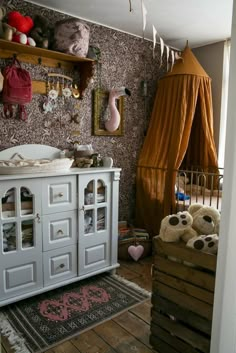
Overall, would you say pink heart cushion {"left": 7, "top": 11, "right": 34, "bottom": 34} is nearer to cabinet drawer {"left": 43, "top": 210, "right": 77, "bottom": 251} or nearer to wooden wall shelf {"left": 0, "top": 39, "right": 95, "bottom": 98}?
wooden wall shelf {"left": 0, "top": 39, "right": 95, "bottom": 98}

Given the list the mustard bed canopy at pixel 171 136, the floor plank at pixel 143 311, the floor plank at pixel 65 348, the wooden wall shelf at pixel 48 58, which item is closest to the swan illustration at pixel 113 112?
the wooden wall shelf at pixel 48 58

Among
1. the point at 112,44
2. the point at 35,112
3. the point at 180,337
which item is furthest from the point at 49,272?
the point at 112,44

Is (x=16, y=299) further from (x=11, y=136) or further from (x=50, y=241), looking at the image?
(x=11, y=136)

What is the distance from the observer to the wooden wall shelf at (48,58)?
7.40 feet

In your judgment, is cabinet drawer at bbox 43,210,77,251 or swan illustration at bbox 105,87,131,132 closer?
cabinet drawer at bbox 43,210,77,251

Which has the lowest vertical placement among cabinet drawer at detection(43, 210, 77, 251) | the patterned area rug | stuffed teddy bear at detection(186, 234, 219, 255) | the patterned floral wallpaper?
the patterned area rug

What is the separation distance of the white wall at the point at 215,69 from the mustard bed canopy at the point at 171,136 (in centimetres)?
22

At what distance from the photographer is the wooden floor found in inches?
66.2

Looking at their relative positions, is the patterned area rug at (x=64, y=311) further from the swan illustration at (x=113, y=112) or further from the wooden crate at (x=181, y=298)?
the swan illustration at (x=113, y=112)

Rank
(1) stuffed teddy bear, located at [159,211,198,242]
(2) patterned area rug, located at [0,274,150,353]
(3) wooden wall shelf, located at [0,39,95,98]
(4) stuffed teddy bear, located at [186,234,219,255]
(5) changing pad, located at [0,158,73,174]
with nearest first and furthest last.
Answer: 1. (4) stuffed teddy bear, located at [186,234,219,255]
2. (1) stuffed teddy bear, located at [159,211,198,242]
3. (2) patterned area rug, located at [0,274,150,353]
4. (5) changing pad, located at [0,158,73,174]
5. (3) wooden wall shelf, located at [0,39,95,98]

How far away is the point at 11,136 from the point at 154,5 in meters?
1.67

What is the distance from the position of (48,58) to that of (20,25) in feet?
1.24

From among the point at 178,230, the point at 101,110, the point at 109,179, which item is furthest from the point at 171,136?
the point at 178,230

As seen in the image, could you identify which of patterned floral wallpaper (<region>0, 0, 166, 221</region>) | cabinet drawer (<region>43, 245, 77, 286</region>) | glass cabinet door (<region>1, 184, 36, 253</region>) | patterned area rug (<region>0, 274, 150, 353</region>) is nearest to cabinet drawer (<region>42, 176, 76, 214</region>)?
glass cabinet door (<region>1, 184, 36, 253</region>)
